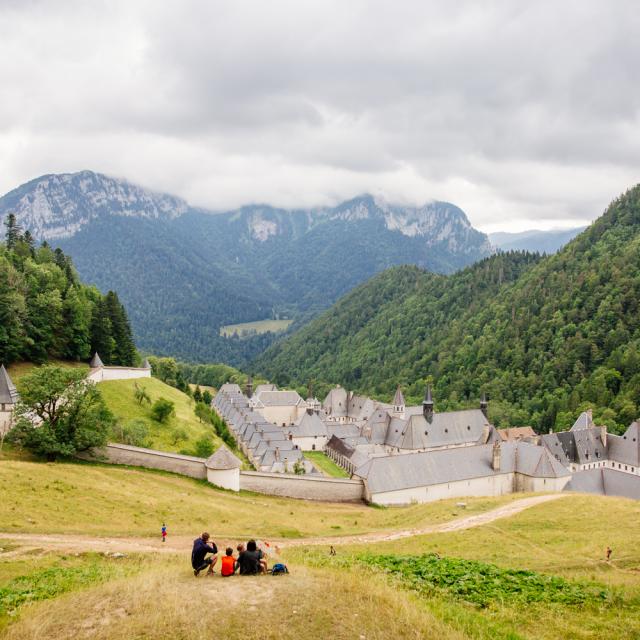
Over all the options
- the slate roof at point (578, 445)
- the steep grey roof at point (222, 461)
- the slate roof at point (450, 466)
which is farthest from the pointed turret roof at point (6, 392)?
the slate roof at point (578, 445)

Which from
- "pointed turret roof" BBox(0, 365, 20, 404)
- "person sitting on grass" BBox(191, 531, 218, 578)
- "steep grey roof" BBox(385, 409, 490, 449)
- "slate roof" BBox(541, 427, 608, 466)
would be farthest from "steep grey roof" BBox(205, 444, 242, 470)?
"slate roof" BBox(541, 427, 608, 466)

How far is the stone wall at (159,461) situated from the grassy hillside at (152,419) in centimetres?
580

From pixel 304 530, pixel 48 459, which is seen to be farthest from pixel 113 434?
pixel 304 530

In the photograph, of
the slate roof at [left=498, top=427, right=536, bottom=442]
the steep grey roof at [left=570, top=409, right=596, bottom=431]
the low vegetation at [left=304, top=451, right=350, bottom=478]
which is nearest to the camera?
the low vegetation at [left=304, top=451, right=350, bottom=478]

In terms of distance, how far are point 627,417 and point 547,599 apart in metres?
96.4

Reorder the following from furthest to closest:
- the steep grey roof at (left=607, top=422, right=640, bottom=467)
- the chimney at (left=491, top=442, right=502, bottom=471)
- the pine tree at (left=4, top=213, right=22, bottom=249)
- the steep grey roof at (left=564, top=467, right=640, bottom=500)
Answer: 1. the pine tree at (left=4, top=213, right=22, bottom=249)
2. the steep grey roof at (left=607, top=422, right=640, bottom=467)
3. the chimney at (left=491, top=442, right=502, bottom=471)
4. the steep grey roof at (left=564, top=467, right=640, bottom=500)

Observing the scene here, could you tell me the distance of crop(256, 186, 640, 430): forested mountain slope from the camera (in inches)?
4530

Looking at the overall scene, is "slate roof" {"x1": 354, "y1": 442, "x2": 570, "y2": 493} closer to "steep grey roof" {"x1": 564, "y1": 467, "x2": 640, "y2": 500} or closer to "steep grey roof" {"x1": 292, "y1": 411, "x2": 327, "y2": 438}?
"steep grey roof" {"x1": 564, "y1": 467, "x2": 640, "y2": 500}

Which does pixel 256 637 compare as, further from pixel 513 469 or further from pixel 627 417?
pixel 627 417

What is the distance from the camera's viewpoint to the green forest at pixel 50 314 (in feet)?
204

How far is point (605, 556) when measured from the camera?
3041 centimetres

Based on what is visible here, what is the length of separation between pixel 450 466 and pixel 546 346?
8804 cm

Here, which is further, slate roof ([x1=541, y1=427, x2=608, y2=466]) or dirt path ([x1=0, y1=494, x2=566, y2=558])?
slate roof ([x1=541, y1=427, x2=608, y2=466])

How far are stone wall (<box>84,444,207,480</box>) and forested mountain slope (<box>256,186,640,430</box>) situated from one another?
7788 cm
